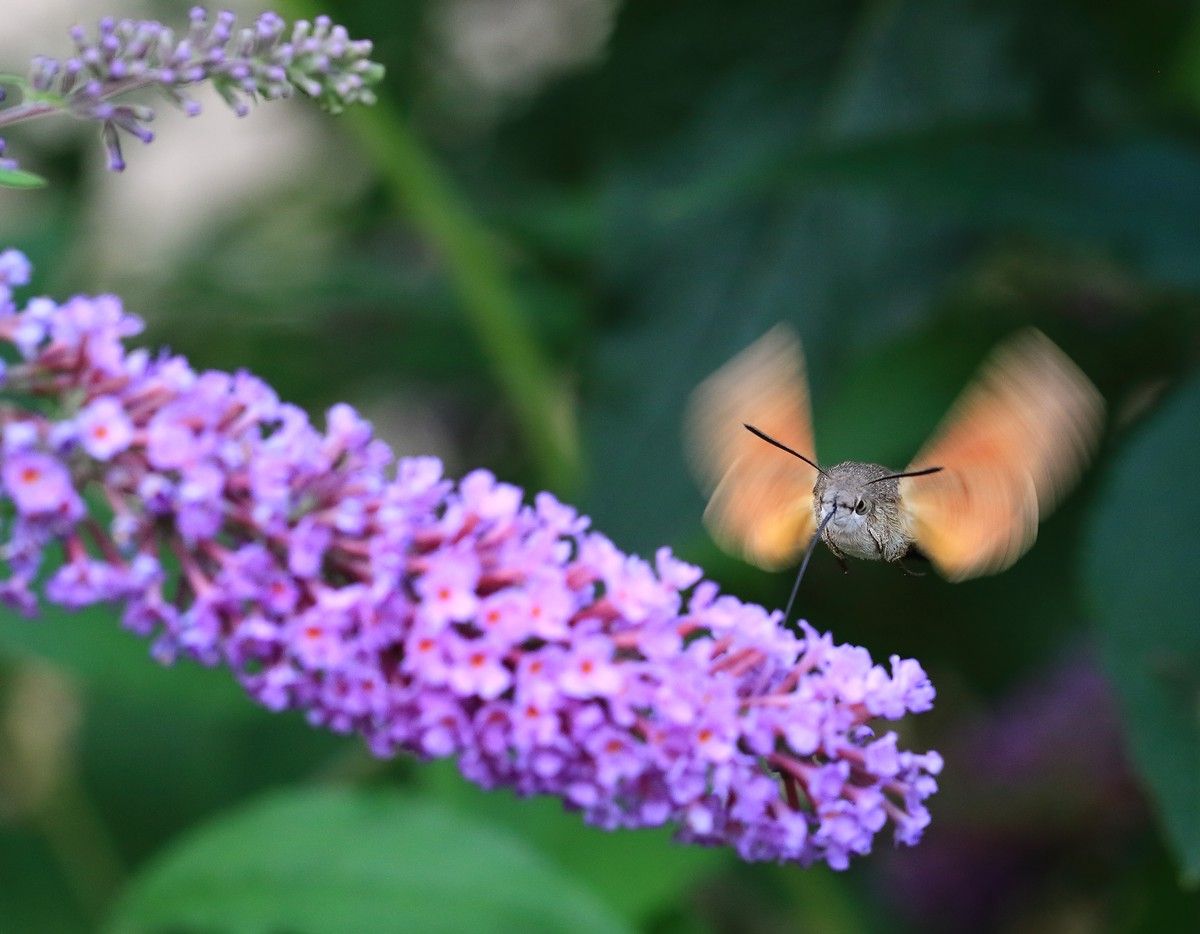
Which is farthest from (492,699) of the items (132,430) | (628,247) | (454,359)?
(454,359)

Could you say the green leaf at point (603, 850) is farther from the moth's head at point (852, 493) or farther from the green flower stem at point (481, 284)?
the moth's head at point (852, 493)

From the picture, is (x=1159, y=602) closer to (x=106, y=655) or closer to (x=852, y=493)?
(x=852, y=493)

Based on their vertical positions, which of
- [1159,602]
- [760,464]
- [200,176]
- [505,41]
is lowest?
[1159,602]

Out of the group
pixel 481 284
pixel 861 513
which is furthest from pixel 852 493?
pixel 481 284

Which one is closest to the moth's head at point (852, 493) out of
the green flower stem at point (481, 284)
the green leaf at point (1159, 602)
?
the green leaf at point (1159, 602)

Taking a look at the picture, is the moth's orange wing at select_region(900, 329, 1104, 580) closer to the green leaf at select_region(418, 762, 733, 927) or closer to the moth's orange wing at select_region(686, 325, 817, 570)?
the moth's orange wing at select_region(686, 325, 817, 570)

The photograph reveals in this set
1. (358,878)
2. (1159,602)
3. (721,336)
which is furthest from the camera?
(721,336)
